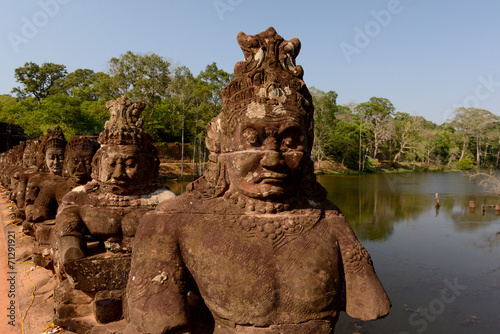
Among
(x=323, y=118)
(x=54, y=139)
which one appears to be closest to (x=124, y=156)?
(x=54, y=139)

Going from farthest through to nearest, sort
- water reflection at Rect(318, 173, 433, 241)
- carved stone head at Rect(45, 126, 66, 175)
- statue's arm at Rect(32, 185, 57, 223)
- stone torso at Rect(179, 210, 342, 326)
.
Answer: water reflection at Rect(318, 173, 433, 241), carved stone head at Rect(45, 126, 66, 175), statue's arm at Rect(32, 185, 57, 223), stone torso at Rect(179, 210, 342, 326)

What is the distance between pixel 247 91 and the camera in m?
2.33

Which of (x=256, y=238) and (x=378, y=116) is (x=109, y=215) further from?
(x=378, y=116)

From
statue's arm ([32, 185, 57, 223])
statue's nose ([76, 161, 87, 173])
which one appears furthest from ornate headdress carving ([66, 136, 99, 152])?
statue's arm ([32, 185, 57, 223])

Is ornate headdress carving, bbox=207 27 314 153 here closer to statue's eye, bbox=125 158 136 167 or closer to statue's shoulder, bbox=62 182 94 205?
statue's eye, bbox=125 158 136 167

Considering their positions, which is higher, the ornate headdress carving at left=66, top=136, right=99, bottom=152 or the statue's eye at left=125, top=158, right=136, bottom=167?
the ornate headdress carving at left=66, top=136, right=99, bottom=152

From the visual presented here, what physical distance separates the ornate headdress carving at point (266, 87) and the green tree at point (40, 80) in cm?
4843

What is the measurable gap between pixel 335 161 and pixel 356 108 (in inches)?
671

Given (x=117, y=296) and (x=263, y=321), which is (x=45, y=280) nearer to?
(x=117, y=296)

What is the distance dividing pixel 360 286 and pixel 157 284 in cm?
122

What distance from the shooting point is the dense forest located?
25.8 metres

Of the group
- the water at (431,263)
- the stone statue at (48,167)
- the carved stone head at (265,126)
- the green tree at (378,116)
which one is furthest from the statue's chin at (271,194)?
the green tree at (378,116)

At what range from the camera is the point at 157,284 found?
2.18 m

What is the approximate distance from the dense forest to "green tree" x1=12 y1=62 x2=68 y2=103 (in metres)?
0.11
